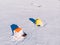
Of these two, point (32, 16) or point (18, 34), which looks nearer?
point (18, 34)

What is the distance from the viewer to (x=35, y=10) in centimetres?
303

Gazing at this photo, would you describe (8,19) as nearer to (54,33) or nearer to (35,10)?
(35,10)

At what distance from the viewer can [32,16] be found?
2.88 metres

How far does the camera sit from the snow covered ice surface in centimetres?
237

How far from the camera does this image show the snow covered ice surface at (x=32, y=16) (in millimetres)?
2365

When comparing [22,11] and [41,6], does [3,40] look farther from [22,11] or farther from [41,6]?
[41,6]

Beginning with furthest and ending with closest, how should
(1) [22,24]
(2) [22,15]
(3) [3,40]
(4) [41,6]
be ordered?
(4) [41,6] → (2) [22,15] → (1) [22,24] → (3) [3,40]

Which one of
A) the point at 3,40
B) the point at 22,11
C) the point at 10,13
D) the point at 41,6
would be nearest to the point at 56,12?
the point at 41,6

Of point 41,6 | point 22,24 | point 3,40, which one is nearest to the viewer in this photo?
point 3,40

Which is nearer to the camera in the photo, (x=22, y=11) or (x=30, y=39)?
(x=30, y=39)

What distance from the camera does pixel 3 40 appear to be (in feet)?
7.68

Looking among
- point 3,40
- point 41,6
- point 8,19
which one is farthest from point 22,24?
point 41,6

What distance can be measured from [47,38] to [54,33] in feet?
0.52

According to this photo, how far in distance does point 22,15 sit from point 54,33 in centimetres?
67
